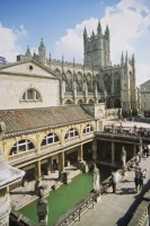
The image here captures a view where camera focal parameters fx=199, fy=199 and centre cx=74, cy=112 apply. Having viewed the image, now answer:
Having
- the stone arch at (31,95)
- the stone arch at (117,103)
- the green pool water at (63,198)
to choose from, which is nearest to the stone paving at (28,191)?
the green pool water at (63,198)

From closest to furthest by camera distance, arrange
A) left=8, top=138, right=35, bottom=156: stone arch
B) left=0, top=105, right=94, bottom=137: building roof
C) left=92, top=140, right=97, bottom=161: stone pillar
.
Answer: left=8, top=138, right=35, bottom=156: stone arch → left=0, top=105, right=94, bottom=137: building roof → left=92, top=140, right=97, bottom=161: stone pillar

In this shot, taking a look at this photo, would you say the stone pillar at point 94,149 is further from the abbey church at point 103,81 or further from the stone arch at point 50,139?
the abbey church at point 103,81

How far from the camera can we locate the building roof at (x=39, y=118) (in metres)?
19.8

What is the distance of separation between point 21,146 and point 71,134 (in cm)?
794

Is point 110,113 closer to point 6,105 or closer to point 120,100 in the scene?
point 120,100

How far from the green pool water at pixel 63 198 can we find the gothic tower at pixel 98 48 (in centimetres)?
7312

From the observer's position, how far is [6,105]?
83.5 ft

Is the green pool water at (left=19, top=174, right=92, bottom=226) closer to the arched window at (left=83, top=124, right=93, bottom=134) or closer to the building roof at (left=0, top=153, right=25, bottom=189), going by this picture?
the arched window at (left=83, top=124, right=93, bottom=134)

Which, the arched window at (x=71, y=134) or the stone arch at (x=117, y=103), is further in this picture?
the stone arch at (x=117, y=103)

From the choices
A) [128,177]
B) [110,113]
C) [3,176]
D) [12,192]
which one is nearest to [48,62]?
[110,113]

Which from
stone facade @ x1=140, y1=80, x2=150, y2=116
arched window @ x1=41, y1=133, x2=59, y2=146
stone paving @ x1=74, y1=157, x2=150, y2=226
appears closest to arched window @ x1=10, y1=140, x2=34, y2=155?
arched window @ x1=41, y1=133, x2=59, y2=146

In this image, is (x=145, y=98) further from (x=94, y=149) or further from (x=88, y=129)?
(x=88, y=129)

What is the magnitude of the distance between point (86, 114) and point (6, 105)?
11519 millimetres

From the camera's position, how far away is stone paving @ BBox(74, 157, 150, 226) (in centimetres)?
1061
